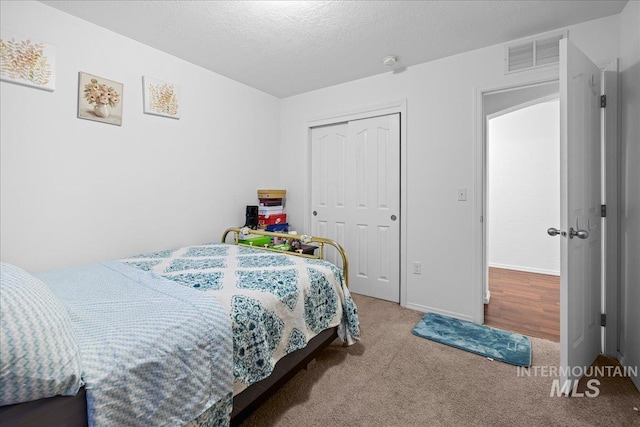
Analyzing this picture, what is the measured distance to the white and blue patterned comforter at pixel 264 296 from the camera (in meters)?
1.36

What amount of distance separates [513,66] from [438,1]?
95cm

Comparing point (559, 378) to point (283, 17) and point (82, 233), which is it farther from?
point (82, 233)

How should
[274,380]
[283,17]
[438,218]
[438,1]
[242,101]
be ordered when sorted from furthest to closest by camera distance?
[242,101] < [438,218] < [283,17] < [438,1] < [274,380]

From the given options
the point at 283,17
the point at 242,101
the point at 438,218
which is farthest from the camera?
the point at 242,101

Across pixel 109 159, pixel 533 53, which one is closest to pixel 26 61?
pixel 109 159

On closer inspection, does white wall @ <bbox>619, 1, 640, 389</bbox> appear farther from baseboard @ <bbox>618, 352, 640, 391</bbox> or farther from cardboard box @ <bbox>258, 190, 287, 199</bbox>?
cardboard box @ <bbox>258, 190, 287, 199</bbox>

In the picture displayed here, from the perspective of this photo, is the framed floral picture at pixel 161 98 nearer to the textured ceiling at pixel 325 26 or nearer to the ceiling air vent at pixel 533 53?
the textured ceiling at pixel 325 26

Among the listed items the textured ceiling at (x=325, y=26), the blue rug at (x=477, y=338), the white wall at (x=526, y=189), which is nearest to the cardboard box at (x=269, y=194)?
the textured ceiling at (x=325, y=26)

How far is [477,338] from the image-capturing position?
2324 millimetres

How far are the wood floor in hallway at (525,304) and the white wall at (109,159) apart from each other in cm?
286

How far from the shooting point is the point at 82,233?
2.18 metres

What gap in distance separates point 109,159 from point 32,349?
1.93 meters

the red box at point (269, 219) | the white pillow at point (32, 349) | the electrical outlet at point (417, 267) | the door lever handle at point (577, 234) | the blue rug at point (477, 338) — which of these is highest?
the red box at point (269, 219)

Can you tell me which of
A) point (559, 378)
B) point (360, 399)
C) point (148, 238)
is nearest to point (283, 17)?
point (148, 238)
